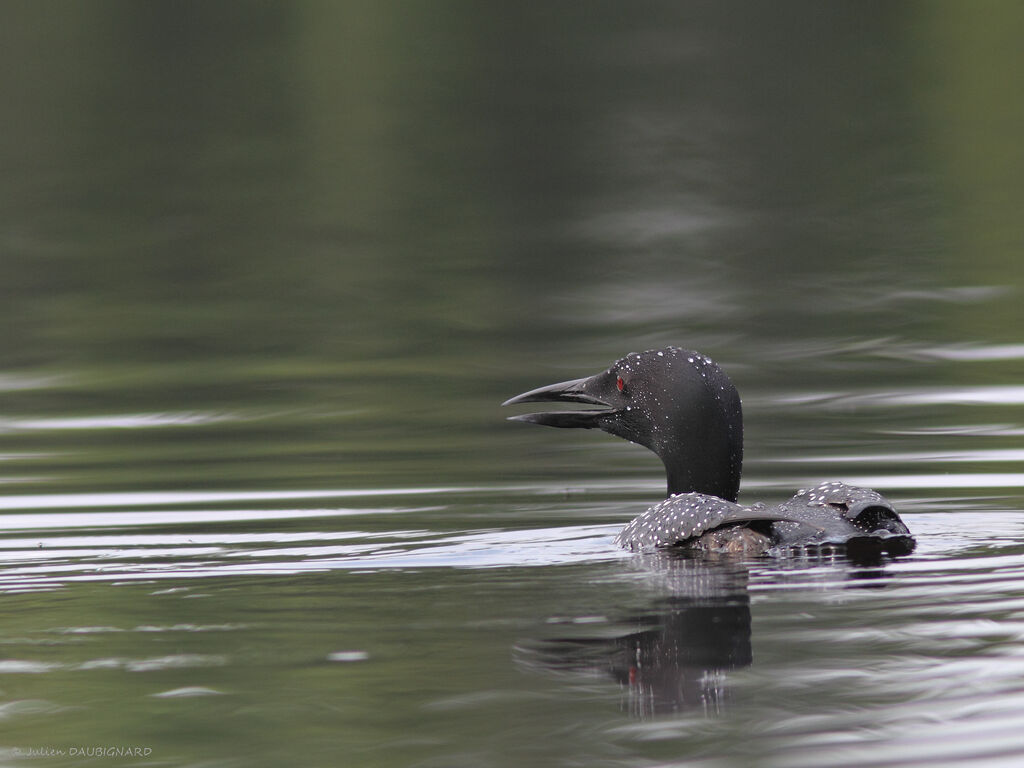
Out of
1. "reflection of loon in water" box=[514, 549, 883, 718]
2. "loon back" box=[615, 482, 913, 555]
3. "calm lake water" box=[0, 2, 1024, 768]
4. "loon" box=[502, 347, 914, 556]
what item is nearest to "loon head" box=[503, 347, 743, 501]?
"loon" box=[502, 347, 914, 556]

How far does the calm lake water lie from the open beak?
1.08 feet

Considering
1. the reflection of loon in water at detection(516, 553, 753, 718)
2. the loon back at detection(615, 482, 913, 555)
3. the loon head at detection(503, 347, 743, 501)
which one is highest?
the loon head at detection(503, 347, 743, 501)

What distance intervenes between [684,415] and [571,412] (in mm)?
628

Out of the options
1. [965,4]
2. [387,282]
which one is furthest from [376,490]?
[965,4]

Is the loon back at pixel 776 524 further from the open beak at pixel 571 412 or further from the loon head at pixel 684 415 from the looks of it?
the open beak at pixel 571 412

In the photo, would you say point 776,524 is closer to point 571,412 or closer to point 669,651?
point 669,651

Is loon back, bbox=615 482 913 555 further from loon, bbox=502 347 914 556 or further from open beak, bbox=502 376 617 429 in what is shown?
open beak, bbox=502 376 617 429

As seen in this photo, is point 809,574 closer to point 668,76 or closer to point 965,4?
point 668,76

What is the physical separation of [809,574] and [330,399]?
4.72 meters

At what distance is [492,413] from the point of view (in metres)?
9.17

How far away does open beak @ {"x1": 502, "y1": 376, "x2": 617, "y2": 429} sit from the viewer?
7047 millimetres

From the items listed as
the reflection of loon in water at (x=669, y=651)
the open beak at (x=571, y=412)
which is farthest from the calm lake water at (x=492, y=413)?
the open beak at (x=571, y=412)

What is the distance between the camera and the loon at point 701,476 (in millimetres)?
5684

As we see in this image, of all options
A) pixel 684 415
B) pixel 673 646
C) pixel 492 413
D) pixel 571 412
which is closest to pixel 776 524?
pixel 684 415
